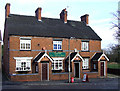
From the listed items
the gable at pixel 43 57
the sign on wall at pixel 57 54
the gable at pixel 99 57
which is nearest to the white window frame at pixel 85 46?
the gable at pixel 99 57

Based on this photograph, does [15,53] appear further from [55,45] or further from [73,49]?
[73,49]

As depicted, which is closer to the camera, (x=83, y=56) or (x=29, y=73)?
(x=29, y=73)

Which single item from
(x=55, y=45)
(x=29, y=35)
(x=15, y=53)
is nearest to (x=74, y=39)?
(x=55, y=45)

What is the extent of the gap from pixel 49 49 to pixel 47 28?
4.09 m

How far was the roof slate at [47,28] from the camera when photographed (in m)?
28.5

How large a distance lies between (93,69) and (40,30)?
11.7m

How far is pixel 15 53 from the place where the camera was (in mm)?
26844

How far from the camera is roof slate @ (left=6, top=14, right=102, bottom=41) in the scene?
28.5 m

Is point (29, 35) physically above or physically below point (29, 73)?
above

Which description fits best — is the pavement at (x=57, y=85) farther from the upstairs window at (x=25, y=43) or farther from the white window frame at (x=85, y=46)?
the white window frame at (x=85, y=46)

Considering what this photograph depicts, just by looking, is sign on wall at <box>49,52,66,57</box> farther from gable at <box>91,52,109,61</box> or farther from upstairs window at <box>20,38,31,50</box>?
gable at <box>91,52,109,61</box>

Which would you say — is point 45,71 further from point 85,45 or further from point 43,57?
point 85,45

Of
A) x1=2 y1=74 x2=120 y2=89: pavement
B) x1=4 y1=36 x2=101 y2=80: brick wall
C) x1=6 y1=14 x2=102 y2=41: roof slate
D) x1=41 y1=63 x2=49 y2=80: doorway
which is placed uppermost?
x1=6 y1=14 x2=102 y2=41: roof slate

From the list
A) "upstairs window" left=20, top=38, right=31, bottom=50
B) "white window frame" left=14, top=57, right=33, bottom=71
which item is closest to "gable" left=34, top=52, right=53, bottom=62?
"white window frame" left=14, top=57, right=33, bottom=71
